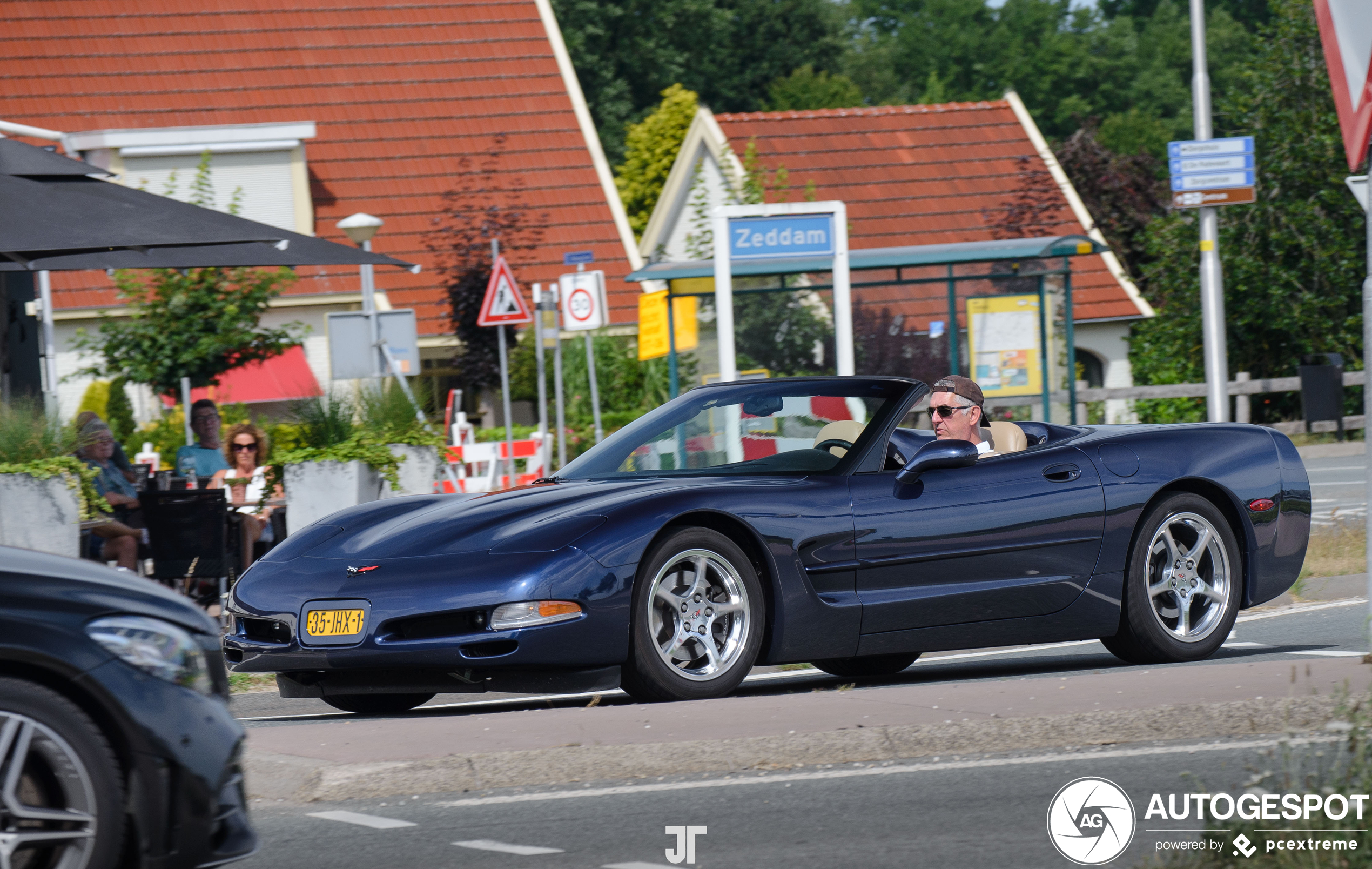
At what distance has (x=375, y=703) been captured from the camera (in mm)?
7828

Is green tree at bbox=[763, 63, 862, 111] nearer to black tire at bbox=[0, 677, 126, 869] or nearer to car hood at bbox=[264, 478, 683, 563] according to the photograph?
car hood at bbox=[264, 478, 683, 563]

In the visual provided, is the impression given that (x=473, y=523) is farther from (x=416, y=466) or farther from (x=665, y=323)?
(x=665, y=323)

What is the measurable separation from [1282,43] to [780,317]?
15.5 meters

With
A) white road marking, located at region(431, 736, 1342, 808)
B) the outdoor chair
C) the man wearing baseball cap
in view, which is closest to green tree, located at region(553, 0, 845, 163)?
the outdoor chair

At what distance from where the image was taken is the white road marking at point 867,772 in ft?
18.6

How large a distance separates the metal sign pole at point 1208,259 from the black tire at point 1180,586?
10.9 meters

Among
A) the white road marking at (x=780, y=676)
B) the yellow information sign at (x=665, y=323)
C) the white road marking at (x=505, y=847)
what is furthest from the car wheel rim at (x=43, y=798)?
the yellow information sign at (x=665, y=323)

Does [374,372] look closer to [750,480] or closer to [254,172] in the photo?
[750,480]

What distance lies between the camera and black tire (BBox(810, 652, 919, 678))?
8539 millimetres

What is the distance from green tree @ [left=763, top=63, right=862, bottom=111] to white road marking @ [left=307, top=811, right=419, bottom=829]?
53.0 meters

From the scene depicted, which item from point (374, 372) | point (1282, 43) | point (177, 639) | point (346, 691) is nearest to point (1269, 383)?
point (1282, 43)

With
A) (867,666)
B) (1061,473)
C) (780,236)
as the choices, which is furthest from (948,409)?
(780,236)

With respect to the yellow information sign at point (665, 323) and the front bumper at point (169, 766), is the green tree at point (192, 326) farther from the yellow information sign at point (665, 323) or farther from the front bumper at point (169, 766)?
the front bumper at point (169, 766)

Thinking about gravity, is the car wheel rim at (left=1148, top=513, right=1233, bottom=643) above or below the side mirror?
below
